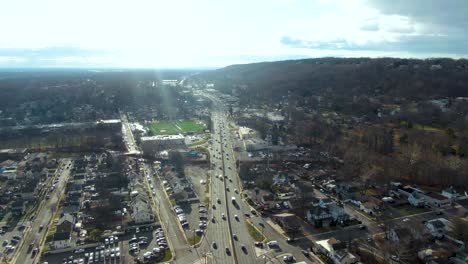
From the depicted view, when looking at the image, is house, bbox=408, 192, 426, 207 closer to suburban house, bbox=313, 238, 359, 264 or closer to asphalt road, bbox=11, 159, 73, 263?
suburban house, bbox=313, 238, 359, 264

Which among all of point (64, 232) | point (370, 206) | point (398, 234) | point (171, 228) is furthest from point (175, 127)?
Answer: point (398, 234)

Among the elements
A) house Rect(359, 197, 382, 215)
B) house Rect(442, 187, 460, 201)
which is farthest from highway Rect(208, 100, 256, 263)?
house Rect(442, 187, 460, 201)

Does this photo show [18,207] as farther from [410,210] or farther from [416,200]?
[416,200]

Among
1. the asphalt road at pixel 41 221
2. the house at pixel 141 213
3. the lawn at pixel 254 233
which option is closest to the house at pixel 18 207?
the asphalt road at pixel 41 221

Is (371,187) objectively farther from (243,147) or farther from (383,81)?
(383,81)

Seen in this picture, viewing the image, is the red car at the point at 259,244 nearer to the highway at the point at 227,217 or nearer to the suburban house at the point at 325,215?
the highway at the point at 227,217
